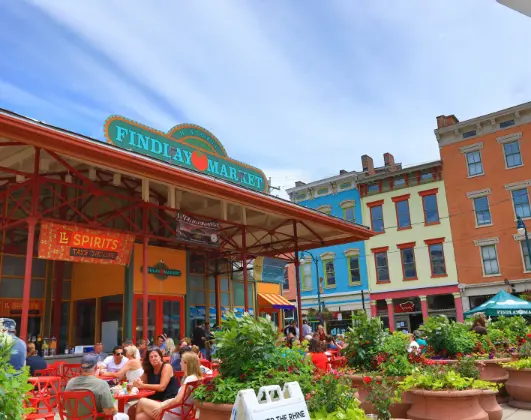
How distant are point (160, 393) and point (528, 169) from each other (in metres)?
31.1

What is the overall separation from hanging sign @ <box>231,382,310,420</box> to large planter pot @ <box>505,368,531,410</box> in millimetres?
6115

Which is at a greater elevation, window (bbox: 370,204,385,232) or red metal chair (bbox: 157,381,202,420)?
window (bbox: 370,204,385,232)

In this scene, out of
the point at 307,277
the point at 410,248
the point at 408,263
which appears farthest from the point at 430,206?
the point at 307,277

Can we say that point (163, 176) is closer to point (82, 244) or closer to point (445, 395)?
point (82, 244)

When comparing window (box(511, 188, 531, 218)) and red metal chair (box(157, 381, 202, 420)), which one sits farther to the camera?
window (box(511, 188, 531, 218))

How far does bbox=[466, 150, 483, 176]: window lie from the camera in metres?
33.3

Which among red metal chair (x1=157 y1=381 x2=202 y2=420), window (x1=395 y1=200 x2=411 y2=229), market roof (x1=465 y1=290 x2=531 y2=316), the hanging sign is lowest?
red metal chair (x1=157 y1=381 x2=202 y2=420)

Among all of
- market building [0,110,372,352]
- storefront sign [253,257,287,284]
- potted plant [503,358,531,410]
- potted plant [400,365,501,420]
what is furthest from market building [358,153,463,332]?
potted plant [400,365,501,420]

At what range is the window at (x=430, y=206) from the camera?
114 feet

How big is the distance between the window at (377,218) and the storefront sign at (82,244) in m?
26.6

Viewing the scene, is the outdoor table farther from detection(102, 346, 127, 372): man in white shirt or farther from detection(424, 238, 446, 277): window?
detection(424, 238, 446, 277): window

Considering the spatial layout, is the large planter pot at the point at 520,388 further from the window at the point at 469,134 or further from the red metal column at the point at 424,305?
the window at the point at 469,134

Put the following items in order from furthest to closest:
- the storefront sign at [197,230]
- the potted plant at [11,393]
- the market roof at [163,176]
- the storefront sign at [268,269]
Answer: the storefront sign at [268,269] → the storefront sign at [197,230] → the market roof at [163,176] → the potted plant at [11,393]

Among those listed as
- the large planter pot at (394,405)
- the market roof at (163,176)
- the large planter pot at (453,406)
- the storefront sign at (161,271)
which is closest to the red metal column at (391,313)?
the market roof at (163,176)
